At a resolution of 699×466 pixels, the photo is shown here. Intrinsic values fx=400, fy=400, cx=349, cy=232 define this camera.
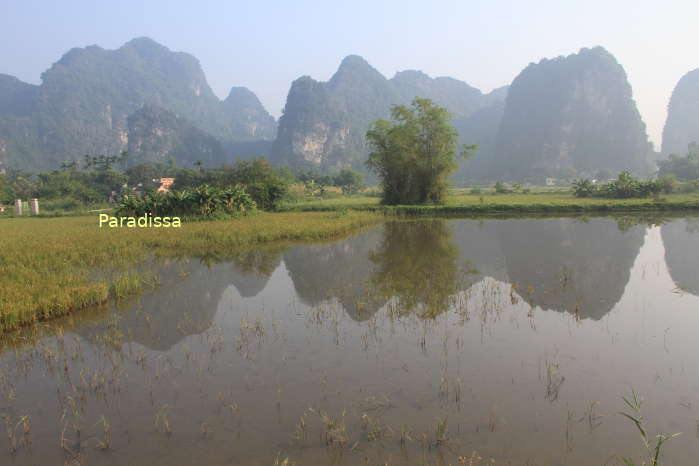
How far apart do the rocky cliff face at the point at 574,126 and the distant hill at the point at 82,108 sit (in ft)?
316

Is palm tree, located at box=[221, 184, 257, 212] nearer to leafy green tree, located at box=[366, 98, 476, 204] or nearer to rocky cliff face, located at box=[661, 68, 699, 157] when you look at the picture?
leafy green tree, located at box=[366, 98, 476, 204]

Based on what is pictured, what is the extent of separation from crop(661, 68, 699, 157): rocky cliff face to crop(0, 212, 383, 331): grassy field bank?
486 feet

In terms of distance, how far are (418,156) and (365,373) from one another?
1081 inches

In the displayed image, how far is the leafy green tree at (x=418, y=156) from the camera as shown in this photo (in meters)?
30.1

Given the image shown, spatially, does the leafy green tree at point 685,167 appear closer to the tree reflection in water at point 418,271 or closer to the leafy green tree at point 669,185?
the leafy green tree at point 669,185

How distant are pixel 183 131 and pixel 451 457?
14468 centimetres

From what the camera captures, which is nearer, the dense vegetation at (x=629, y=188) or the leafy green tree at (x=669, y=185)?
the dense vegetation at (x=629, y=188)

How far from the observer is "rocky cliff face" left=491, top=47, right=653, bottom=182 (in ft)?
337

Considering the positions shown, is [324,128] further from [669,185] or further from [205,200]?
[205,200]

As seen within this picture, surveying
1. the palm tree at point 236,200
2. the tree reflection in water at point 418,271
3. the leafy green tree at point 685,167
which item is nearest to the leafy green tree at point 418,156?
the palm tree at point 236,200

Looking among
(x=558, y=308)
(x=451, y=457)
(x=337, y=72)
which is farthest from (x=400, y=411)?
(x=337, y=72)

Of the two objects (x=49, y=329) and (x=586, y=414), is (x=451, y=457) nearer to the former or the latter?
(x=586, y=414)

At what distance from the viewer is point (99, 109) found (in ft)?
480

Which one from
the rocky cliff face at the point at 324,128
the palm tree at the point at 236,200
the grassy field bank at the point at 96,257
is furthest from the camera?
the rocky cliff face at the point at 324,128
